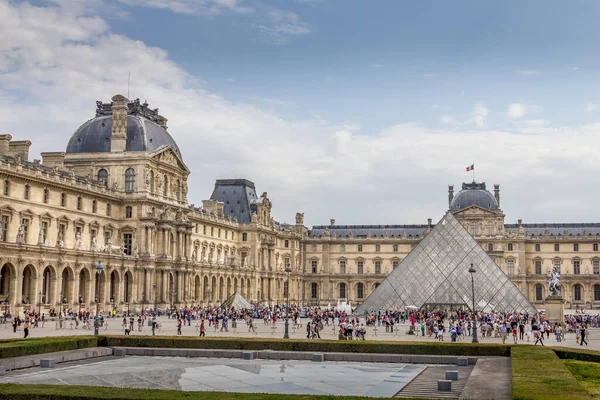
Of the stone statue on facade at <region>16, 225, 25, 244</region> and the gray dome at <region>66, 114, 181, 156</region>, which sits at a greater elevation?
the gray dome at <region>66, 114, 181, 156</region>

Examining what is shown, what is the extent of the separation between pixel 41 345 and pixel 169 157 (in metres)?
39.3

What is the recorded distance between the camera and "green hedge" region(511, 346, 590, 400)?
11.9 metres

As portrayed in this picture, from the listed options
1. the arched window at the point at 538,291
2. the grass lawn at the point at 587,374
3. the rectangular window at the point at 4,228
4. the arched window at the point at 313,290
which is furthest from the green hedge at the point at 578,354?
the arched window at the point at 313,290

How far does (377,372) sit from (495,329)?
1751cm

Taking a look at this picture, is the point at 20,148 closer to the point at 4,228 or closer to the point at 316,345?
the point at 4,228

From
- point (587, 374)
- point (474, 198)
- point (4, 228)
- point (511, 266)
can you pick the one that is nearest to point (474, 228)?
point (474, 198)

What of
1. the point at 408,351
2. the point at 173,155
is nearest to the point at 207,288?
the point at 173,155

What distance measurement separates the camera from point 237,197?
83.9 m

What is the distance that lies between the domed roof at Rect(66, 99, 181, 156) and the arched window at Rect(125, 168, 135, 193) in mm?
1749

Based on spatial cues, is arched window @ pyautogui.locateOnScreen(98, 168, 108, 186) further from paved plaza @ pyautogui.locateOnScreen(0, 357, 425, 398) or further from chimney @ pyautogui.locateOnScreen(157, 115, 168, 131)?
paved plaza @ pyautogui.locateOnScreen(0, 357, 425, 398)

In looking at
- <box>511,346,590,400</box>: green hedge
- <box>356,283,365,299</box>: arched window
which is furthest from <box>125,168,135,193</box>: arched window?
<box>356,283,365,299</box>: arched window

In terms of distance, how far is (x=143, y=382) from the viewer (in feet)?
57.7

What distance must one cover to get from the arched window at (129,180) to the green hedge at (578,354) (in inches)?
1599

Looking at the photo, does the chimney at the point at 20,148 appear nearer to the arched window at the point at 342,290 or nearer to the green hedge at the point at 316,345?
the green hedge at the point at 316,345
